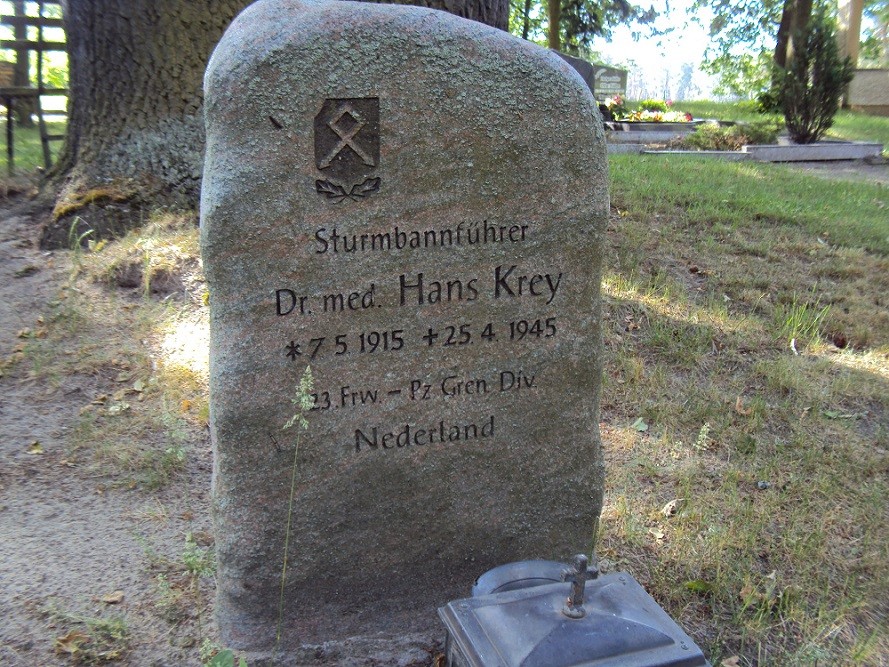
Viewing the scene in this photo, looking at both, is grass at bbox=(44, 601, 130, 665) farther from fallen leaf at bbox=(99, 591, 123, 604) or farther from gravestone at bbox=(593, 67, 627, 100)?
gravestone at bbox=(593, 67, 627, 100)

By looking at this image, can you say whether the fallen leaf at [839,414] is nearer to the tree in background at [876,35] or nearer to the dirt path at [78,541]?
the dirt path at [78,541]

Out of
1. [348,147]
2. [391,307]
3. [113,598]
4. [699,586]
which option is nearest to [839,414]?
[699,586]

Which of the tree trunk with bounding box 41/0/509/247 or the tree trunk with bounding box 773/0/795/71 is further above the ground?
the tree trunk with bounding box 773/0/795/71

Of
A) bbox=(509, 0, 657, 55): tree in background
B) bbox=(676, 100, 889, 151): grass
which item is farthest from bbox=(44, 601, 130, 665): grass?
bbox=(509, 0, 657, 55): tree in background

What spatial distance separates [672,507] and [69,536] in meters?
2.53

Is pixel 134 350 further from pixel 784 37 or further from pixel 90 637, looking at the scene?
pixel 784 37

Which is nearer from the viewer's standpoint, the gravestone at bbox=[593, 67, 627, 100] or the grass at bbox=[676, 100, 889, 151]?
the grass at bbox=[676, 100, 889, 151]

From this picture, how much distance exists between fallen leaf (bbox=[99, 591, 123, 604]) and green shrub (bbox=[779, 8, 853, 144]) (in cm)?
1309

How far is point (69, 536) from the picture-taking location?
3266mm

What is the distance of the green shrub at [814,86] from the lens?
13.0 metres

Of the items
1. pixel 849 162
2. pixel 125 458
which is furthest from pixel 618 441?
pixel 849 162

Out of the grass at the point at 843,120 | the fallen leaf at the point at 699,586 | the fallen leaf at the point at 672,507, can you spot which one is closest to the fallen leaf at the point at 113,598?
the fallen leaf at the point at 699,586

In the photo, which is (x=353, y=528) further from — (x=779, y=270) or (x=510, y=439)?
(x=779, y=270)

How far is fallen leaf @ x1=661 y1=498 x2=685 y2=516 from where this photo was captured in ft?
11.3
